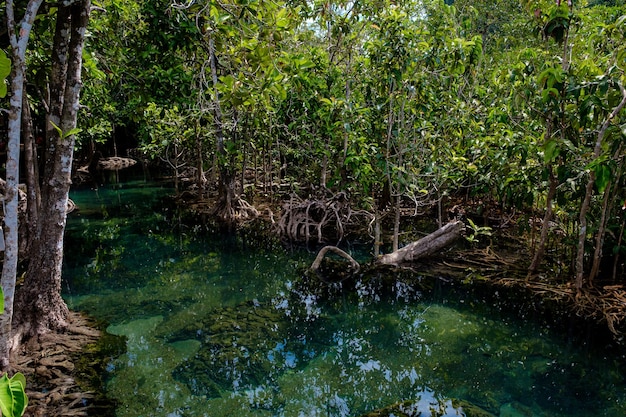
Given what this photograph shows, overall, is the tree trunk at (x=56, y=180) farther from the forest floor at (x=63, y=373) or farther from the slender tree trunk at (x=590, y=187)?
the slender tree trunk at (x=590, y=187)

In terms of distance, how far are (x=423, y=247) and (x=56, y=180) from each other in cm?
659

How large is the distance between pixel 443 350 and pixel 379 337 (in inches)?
35.2

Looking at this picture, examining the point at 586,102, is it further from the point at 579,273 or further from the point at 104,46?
the point at 104,46

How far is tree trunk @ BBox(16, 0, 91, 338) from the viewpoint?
4793 mm

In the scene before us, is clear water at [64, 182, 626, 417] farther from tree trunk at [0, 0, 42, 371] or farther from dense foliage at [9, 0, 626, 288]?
dense foliage at [9, 0, 626, 288]

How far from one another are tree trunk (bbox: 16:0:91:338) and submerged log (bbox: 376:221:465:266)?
559cm

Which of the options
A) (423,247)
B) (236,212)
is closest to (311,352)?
(423,247)

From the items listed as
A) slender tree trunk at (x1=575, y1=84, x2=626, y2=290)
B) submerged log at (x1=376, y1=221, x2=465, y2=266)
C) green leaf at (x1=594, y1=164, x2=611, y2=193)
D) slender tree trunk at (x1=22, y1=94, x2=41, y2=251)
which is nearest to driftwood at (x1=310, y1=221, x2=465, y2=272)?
submerged log at (x1=376, y1=221, x2=465, y2=266)

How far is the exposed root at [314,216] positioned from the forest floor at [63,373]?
5.66 m

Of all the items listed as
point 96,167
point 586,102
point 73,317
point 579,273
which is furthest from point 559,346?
point 96,167

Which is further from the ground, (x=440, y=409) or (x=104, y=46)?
(x=104, y=46)

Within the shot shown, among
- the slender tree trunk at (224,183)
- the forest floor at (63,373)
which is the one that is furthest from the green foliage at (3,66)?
the slender tree trunk at (224,183)

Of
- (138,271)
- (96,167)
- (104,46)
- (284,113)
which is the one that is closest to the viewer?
(104,46)

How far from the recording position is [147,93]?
6438 millimetres
